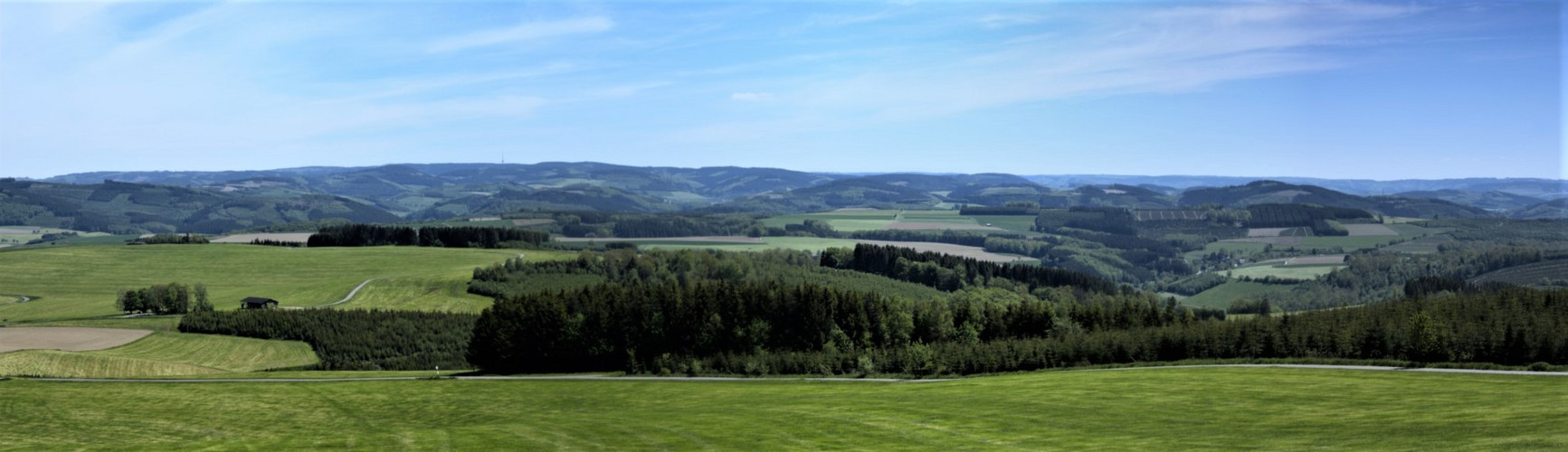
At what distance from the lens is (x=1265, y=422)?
128 feet

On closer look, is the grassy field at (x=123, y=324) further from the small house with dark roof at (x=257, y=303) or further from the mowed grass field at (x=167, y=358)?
the small house with dark roof at (x=257, y=303)

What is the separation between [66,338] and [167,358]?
15556 millimetres

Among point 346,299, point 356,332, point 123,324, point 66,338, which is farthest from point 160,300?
point 356,332

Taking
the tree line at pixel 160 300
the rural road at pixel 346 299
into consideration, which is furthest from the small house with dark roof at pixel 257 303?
the tree line at pixel 160 300

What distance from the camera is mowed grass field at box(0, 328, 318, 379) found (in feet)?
312

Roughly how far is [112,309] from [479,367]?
3520 inches

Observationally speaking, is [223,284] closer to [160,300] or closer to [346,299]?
[160,300]

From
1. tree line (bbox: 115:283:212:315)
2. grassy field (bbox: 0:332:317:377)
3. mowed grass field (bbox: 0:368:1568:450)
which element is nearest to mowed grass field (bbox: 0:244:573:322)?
tree line (bbox: 115:283:212:315)

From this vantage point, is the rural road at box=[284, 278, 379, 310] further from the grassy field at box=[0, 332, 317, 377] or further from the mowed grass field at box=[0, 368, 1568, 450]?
the mowed grass field at box=[0, 368, 1568, 450]

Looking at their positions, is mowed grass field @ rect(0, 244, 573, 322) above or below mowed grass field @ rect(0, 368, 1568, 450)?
below

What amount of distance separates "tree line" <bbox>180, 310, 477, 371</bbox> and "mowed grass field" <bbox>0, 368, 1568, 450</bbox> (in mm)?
55739

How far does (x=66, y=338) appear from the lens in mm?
118562

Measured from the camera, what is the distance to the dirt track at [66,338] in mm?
111562

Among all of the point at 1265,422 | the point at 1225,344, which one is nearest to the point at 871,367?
the point at 1225,344
